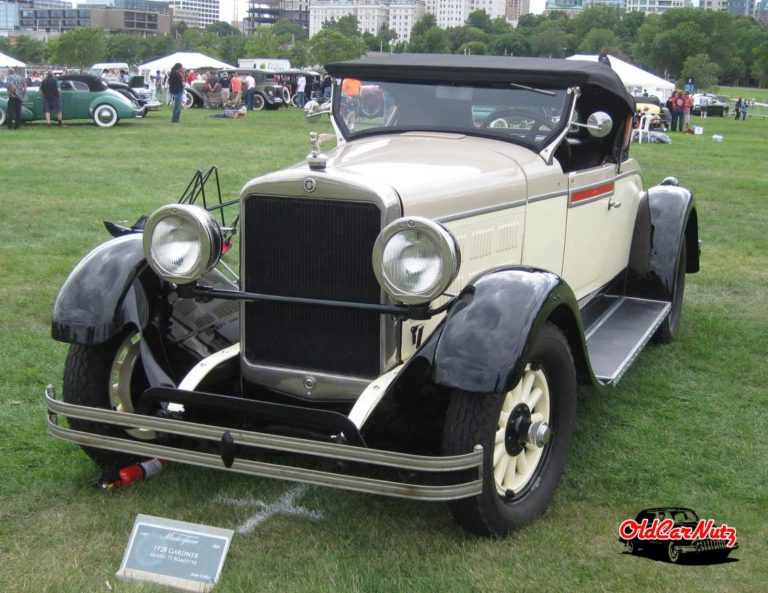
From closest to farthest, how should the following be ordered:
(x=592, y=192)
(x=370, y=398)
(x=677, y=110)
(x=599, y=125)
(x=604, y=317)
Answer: (x=370, y=398), (x=599, y=125), (x=592, y=192), (x=604, y=317), (x=677, y=110)

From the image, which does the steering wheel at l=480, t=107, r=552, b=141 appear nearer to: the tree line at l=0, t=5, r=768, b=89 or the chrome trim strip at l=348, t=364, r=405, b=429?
the chrome trim strip at l=348, t=364, r=405, b=429

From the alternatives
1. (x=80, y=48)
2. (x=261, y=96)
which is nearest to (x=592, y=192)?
(x=261, y=96)

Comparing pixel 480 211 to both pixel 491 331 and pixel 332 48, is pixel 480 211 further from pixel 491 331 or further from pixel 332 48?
pixel 332 48

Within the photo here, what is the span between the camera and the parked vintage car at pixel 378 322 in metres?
3.40

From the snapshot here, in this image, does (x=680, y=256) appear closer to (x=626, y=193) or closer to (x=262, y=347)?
(x=626, y=193)

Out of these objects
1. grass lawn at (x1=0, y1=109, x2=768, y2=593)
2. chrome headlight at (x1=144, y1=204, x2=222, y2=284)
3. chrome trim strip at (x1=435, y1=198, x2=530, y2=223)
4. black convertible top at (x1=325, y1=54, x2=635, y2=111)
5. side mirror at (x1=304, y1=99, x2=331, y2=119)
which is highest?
black convertible top at (x1=325, y1=54, x2=635, y2=111)

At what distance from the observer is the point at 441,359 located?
3.40 metres

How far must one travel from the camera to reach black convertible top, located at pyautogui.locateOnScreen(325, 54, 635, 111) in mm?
4863

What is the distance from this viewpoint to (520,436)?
3703 mm

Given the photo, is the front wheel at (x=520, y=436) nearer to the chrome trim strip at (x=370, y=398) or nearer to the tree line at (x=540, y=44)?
the chrome trim strip at (x=370, y=398)

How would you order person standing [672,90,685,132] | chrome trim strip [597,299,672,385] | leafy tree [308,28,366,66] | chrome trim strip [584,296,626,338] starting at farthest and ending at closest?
leafy tree [308,28,366,66]
person standing [672,90,685,132]
chrome trim strip [584,296,626,338]
chrome trim strip [597,299,672,385]

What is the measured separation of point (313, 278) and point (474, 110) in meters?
1.68

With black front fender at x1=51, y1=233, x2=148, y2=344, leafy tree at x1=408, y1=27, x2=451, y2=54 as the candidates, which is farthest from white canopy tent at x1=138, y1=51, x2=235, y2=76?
leafy tree at x1=408, y1=27, x2=451, y2=54

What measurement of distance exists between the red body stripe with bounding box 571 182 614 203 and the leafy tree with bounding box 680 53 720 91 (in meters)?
63.2
